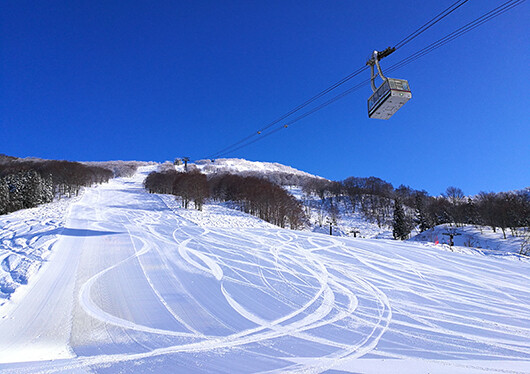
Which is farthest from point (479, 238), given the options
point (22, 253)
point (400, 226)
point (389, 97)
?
point (22, 253)

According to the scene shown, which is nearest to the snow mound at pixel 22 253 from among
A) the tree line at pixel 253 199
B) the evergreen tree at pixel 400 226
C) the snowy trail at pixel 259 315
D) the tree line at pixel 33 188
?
the snowy trail at pixel 259 315

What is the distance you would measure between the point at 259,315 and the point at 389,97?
5.59 metres

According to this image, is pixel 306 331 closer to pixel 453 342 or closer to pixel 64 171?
pixel 453 342

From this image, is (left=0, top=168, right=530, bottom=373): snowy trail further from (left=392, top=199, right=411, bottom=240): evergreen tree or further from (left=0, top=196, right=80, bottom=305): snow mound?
(left=392, top=199, right=411, bottom=240): evergreen tree

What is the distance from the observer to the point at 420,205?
69.9 meters

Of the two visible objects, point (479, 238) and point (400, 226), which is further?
point (400, 226)

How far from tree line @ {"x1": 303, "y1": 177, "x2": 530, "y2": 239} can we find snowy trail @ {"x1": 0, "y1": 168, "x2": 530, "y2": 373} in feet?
176

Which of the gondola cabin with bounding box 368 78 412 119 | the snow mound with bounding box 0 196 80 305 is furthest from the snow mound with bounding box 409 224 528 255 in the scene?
the snow mound with bounding box 0 196 80 305

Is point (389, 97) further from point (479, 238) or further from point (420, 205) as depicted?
point (420, 205)

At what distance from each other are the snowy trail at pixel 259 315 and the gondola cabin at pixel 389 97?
15.9 ft

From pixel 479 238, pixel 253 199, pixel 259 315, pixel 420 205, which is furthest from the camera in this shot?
pixel 420 205

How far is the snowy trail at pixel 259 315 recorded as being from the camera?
3.83 meters

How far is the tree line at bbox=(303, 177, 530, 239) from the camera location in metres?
56.0

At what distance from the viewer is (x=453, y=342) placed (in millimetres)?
4531
